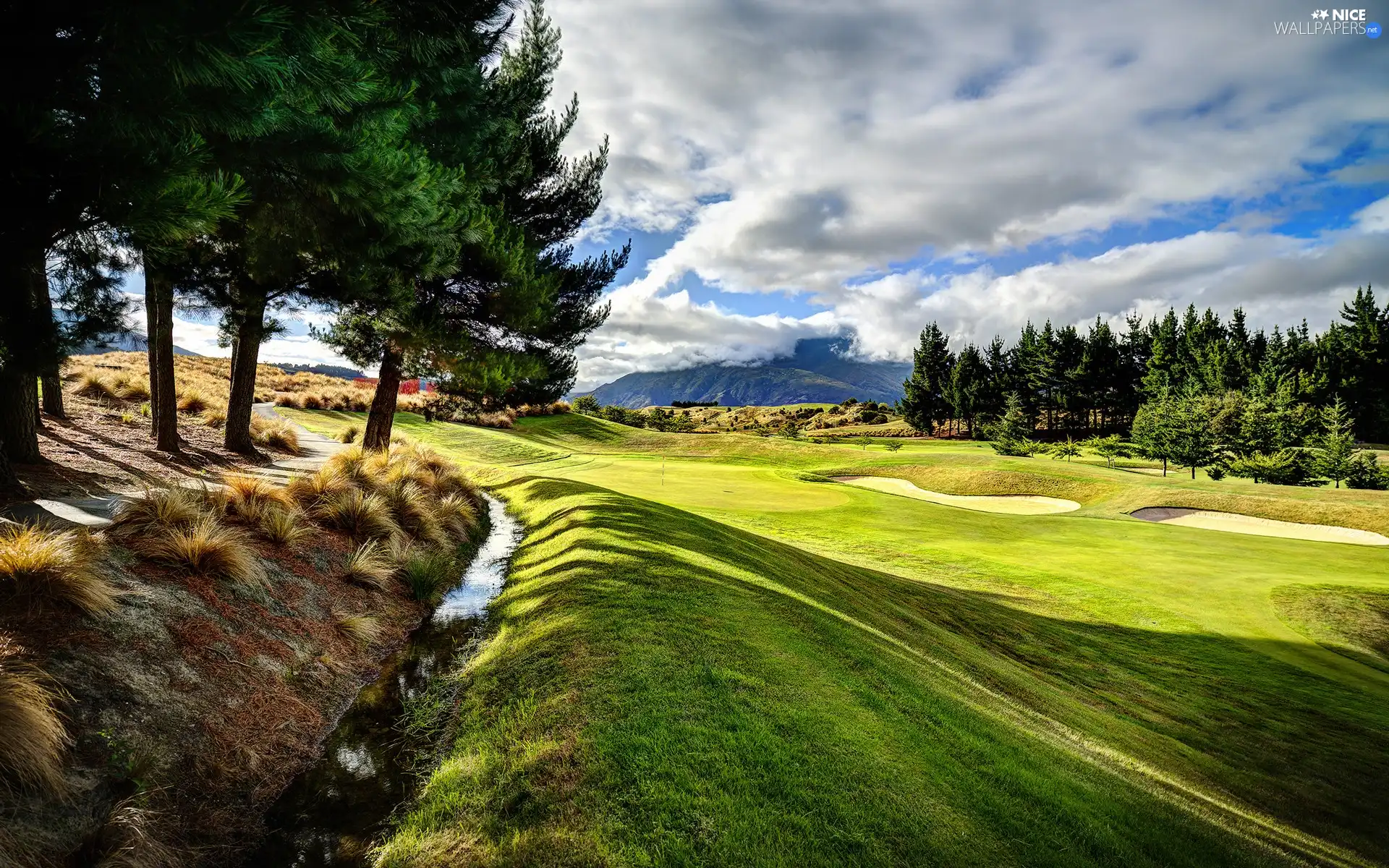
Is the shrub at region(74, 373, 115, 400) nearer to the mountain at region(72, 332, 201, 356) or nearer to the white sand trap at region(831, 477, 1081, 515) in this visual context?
the mountain at region(72, 332, 201, 356)

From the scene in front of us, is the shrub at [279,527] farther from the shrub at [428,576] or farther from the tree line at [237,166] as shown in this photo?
the tree line at [237,166]

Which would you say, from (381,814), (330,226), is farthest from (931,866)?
(330,226)

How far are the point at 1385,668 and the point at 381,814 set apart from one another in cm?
1651

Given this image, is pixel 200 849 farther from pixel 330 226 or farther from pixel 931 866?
pixel 330 226

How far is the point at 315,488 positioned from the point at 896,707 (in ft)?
31.9

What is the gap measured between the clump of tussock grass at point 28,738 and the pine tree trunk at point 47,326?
2.77 meters

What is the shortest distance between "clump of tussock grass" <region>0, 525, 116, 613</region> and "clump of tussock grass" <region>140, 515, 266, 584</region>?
37.4 inches

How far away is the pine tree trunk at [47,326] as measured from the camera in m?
4.73

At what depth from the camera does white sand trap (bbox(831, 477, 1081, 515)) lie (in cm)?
2569

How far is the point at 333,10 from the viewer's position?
3.75 m

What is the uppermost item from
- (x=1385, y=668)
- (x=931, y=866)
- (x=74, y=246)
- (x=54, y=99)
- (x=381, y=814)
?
(x=54, y=99)

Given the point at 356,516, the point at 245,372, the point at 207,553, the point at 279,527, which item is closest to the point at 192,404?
the point at 245,372

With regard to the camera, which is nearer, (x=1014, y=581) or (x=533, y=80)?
(x=1014, y=581)

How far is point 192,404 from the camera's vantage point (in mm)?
18906
